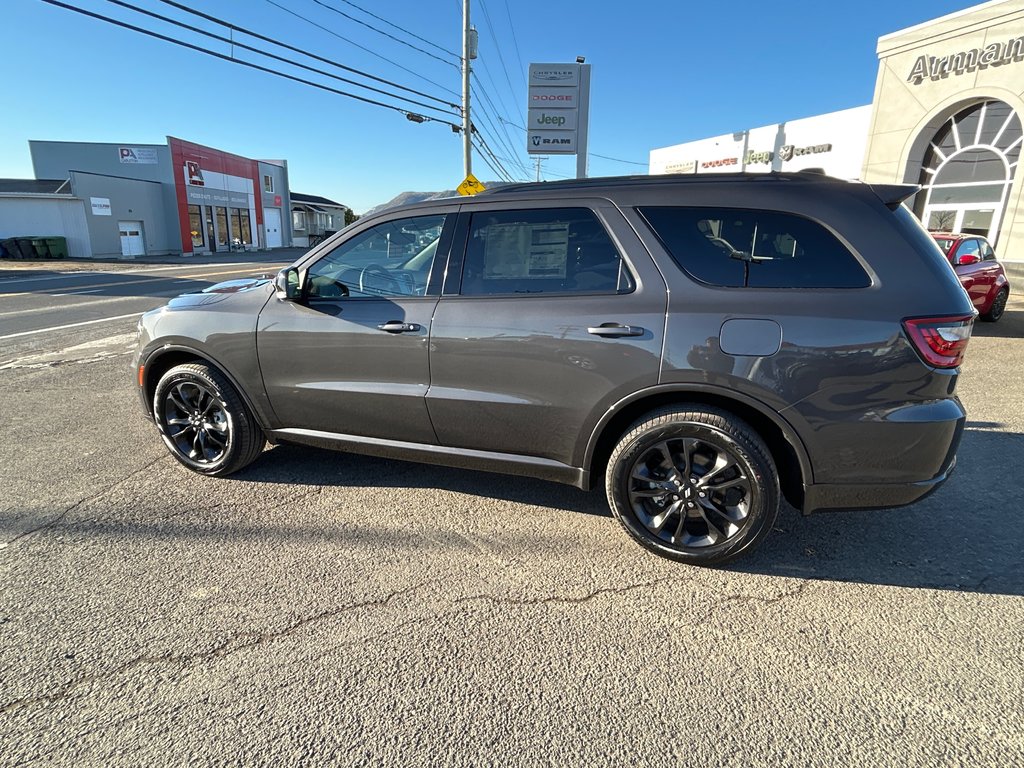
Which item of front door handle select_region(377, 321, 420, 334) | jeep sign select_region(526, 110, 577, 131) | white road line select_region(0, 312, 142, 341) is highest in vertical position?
jeep sign select_region(526, 110, 577, 131)

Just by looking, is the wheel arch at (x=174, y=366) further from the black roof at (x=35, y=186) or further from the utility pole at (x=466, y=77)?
the black roof at (x=35, y=186)

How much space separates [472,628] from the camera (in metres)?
2.37

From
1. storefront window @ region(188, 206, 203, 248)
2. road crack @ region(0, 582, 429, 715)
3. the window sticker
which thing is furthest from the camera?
storefront window @ region(188, 206, 203, 248)

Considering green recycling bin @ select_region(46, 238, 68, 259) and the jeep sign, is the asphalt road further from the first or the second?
green recycling bin @ select_region(46, 238, 68, 259)

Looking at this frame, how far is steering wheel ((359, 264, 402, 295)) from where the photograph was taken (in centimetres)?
328

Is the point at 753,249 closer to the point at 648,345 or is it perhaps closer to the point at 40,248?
the point at 648,345

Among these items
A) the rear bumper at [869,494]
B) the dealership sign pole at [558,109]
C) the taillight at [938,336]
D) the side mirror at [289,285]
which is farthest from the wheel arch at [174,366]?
the dealership sign pole at [558,109]

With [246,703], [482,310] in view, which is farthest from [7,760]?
[482,310]

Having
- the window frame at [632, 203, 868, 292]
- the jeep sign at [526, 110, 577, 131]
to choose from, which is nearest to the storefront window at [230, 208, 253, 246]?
the jeep sign at [526, 110, 577, 131]

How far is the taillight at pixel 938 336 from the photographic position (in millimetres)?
2398

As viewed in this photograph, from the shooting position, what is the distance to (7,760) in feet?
5.76

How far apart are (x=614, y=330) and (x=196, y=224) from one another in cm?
4458

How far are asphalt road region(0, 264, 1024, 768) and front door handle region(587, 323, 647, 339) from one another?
3.79 feet

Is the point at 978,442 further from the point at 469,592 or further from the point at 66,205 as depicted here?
the point at 66,205
